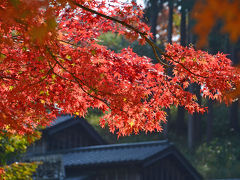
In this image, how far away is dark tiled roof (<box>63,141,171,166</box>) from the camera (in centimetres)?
1903

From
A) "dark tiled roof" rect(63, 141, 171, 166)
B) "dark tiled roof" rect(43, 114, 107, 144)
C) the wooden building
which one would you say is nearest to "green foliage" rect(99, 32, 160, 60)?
"dark tiled roof" rect(43, 114, 107, 144)

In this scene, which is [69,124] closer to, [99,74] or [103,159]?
[103,159]

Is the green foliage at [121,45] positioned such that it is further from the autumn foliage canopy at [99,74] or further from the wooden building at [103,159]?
the autumn foliage canopy at [99,74]

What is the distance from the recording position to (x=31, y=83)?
23.5ft

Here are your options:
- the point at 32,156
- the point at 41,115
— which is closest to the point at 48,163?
the point at 32,156

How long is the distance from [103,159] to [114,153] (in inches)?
34.2

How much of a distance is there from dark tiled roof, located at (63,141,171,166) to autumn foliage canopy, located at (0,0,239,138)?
10734 millimetres

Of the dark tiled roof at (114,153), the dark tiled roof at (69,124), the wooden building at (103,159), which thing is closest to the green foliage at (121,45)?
the dark tiled roof at (69,124)

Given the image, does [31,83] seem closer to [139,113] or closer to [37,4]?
[139,113]

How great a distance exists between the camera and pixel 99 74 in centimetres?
707

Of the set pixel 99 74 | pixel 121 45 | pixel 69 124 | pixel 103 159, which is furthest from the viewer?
pixel 121 45

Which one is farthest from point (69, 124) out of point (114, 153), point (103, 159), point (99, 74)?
point (99, 74)

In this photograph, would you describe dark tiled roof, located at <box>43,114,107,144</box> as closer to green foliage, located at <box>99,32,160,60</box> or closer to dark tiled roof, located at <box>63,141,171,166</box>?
dark tiled roof, located at <box>63,141,171,166</box>

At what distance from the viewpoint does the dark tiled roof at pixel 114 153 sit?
1903cm
